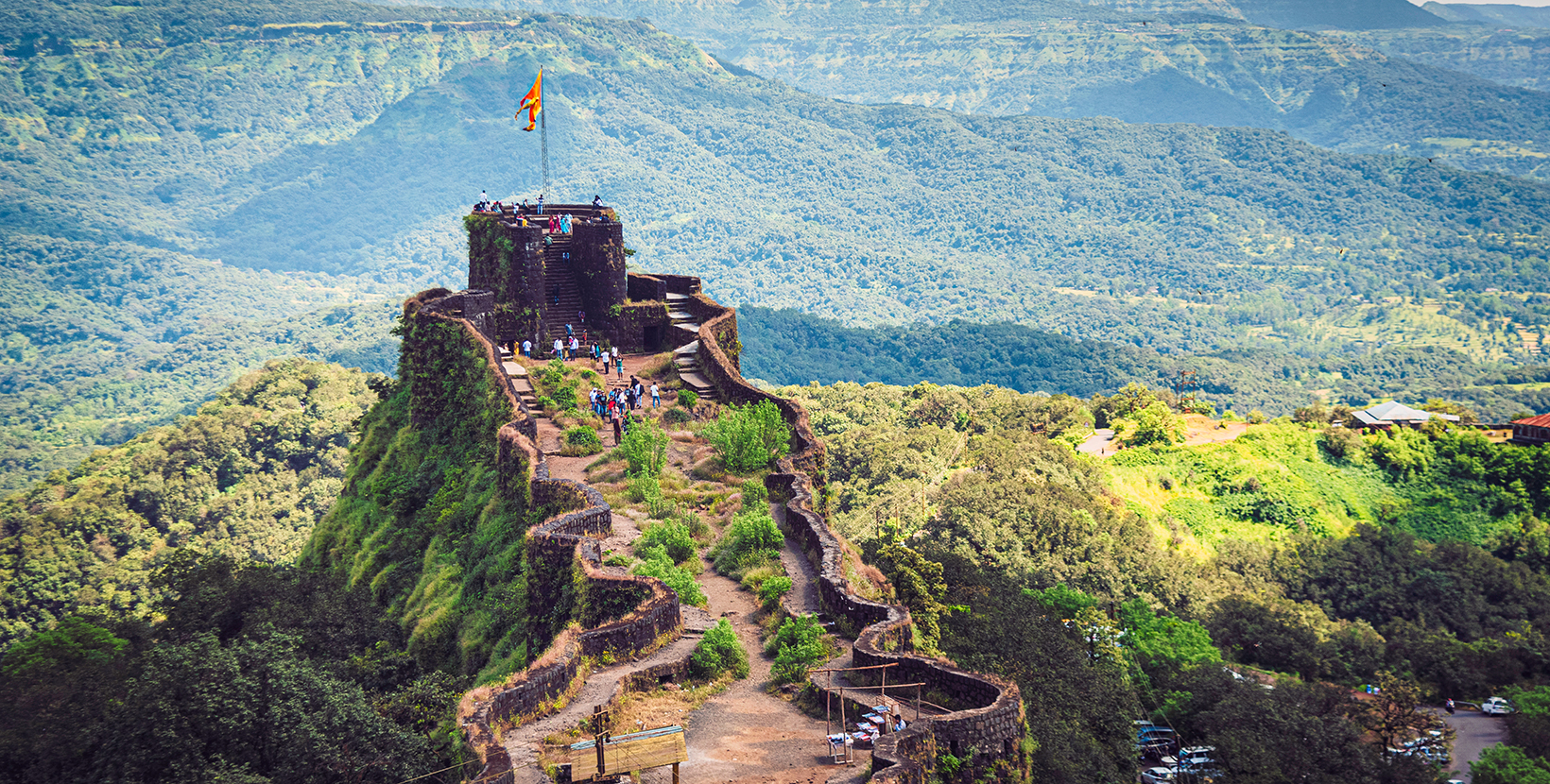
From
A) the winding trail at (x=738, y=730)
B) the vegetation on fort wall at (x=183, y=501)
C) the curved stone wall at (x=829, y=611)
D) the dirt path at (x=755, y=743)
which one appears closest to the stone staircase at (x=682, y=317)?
Result: the curved stone wall at (x=829, y=611)

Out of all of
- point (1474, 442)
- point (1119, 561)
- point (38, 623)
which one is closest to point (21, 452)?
point (38, 623)

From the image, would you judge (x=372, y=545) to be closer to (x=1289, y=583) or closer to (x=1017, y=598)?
(x=1017, y=598)

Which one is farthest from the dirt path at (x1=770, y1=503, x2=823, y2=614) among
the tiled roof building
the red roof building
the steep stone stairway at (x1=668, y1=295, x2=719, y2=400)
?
the red roof building

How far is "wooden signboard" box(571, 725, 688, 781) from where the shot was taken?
1426cm

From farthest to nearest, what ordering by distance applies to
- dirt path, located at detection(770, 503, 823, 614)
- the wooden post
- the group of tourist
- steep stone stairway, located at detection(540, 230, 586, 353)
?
the group of tourist → steep stone stairway, located at detection(540, 230, 586, 353) → dirt path, located at detection(770, 503, 823, 614) → the wooden post

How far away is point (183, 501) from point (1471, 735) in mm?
70621

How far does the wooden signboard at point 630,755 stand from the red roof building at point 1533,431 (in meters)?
88.3

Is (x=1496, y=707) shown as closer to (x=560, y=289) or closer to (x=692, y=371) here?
(x=692, y=371)

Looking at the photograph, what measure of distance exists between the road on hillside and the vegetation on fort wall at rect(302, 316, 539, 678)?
112 feet

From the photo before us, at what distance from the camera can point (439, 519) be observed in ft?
97.3

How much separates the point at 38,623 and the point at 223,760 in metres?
57.1

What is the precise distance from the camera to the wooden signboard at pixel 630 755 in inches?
561

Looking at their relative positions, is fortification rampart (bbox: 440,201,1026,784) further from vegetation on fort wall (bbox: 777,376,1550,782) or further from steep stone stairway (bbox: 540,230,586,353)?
steep stone stairway (bbox: 540,230,586,353)

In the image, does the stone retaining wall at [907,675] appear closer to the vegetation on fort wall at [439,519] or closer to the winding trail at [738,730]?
the winding trail at [738,730]
